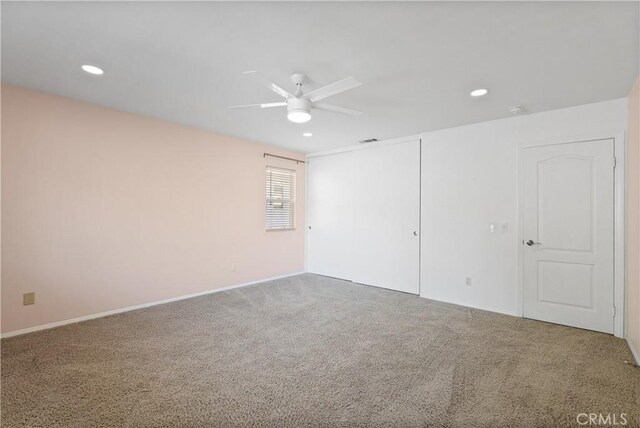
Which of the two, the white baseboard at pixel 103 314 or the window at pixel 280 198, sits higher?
the window at pixel 280 198

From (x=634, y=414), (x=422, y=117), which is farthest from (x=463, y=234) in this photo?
(x=634, y=414)

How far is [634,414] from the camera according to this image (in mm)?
1920

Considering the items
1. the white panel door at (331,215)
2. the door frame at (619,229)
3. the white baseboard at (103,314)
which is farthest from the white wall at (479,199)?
the white baseboard at (103,314)

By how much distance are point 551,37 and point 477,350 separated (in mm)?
2653

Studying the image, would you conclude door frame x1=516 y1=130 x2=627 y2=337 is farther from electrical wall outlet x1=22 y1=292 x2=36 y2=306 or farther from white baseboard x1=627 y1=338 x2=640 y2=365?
electrical wall outlet x1=22 y1=292 x2=36 y2=306

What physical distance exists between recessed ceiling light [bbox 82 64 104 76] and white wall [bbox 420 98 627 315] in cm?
412

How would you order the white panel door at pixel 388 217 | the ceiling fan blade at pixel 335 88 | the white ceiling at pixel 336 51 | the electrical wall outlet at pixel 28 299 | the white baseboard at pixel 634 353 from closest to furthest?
the white ceiling at pixel 336 51
the ceiling fan blade at pixel 335 88
the white baseboard at pixel 634 353
the electrical wall outlet at pixel 28 299
the white panel door at pixel 388 217

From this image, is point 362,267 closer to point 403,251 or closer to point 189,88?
point 403,251

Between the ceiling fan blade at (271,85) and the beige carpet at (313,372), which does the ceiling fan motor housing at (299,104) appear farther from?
the beige carpet at (313,372)

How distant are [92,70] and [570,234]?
526 cm

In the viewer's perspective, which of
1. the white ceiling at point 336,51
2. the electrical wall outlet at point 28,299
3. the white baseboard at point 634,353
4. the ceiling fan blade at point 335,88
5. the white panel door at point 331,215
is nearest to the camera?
the white ceiling at point 336,51

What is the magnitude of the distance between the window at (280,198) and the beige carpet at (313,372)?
7.65 feet

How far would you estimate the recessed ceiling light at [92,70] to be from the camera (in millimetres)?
2621

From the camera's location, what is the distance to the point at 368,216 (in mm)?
5371
